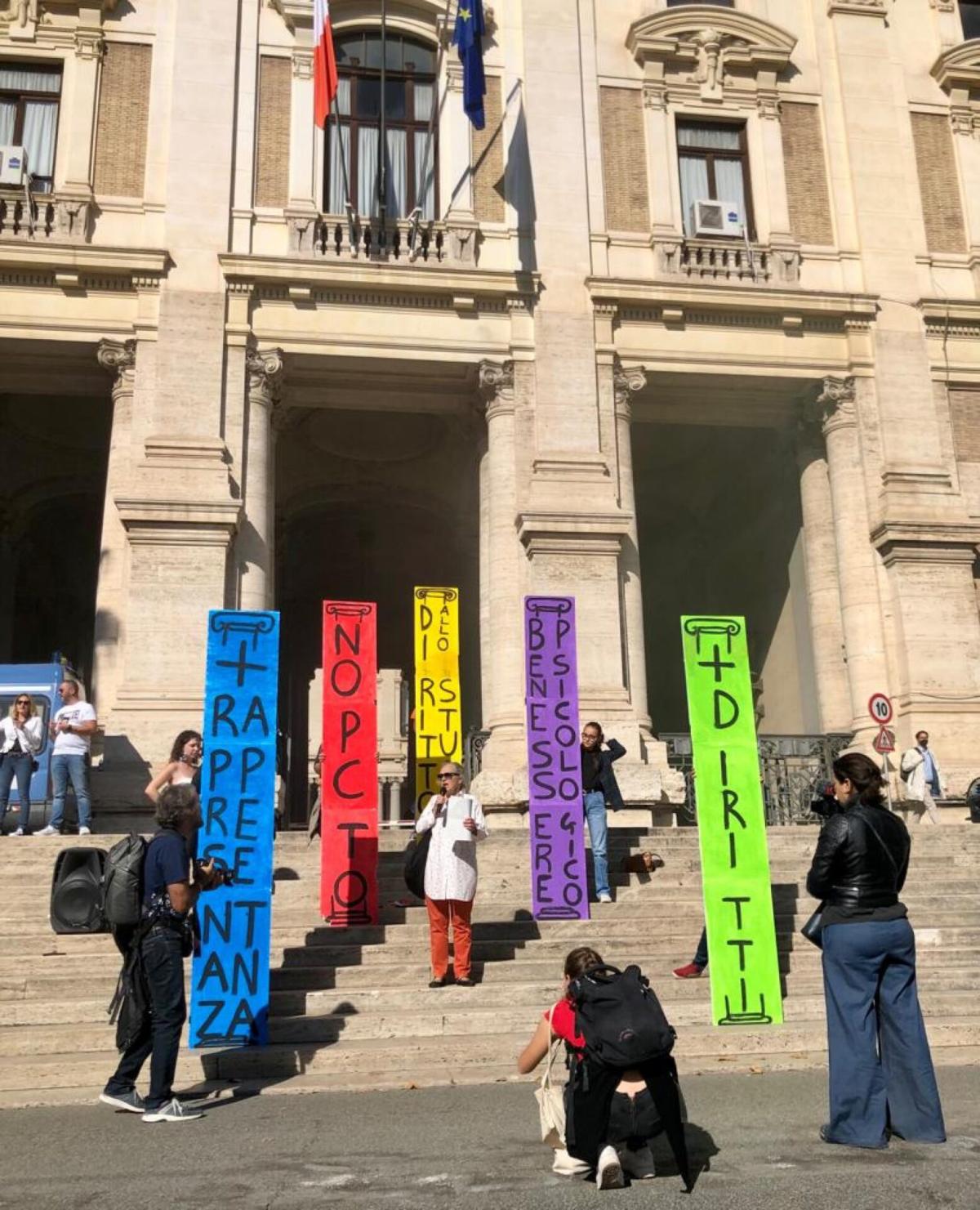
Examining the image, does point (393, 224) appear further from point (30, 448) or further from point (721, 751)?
point (721, 751)

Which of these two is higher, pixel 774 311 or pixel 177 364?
pixel 774 311

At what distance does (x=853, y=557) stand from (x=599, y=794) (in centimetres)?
848

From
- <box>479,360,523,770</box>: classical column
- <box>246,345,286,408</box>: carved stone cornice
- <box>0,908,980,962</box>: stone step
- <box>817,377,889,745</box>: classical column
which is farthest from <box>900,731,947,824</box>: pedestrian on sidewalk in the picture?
<box>246,345,286,408</box>: carved stone cornice

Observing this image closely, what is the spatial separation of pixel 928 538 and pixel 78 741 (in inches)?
483

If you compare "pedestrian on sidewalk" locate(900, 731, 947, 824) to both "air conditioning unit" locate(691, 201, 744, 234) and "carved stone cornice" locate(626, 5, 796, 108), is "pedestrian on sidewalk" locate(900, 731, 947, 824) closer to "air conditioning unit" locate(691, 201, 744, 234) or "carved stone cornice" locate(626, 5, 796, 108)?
"air conditioning unit" locate(691, 201, 744, 234)

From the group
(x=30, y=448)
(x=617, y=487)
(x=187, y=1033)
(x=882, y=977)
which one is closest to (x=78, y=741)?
(x=187, y=1033)

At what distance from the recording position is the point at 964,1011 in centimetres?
836

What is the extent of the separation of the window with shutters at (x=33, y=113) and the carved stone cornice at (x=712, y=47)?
30.9 feet

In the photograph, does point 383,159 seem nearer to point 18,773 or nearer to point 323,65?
point 323,65

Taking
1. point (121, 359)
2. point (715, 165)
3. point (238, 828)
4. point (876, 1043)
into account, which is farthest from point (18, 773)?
point (715, 165)

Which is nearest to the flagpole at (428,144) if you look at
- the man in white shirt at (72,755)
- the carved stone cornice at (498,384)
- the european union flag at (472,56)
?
the european union flag at (472,56)

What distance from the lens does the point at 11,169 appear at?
16938mm

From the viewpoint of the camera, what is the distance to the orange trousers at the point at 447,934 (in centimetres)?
838

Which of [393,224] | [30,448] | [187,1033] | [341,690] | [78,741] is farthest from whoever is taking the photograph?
[30,448]
